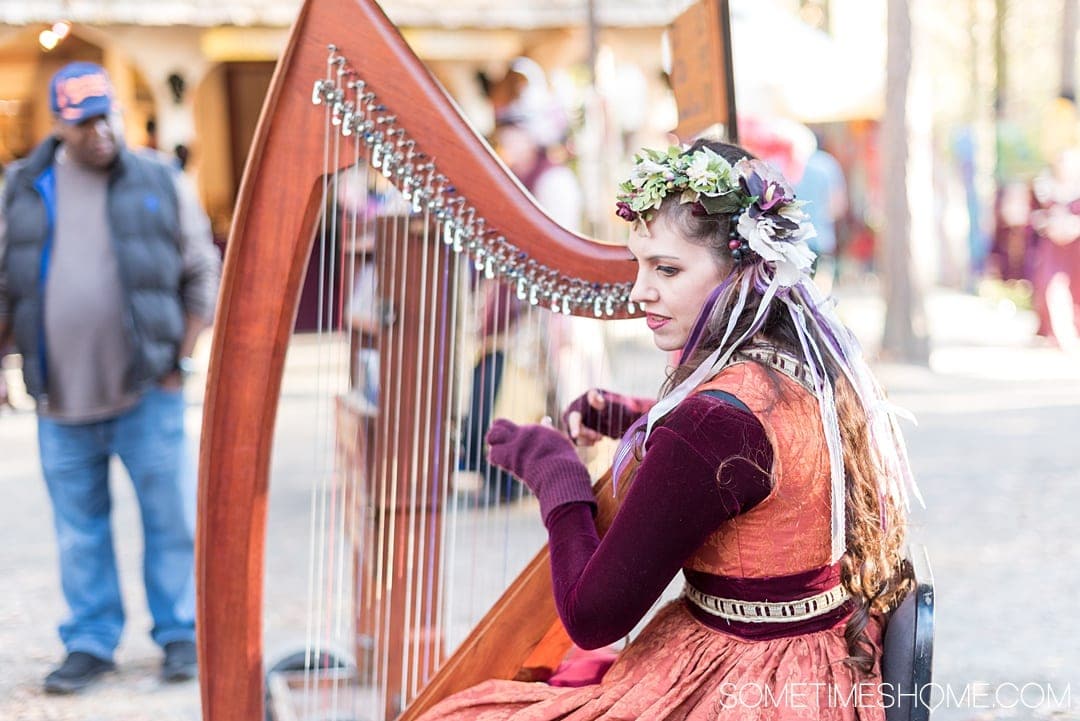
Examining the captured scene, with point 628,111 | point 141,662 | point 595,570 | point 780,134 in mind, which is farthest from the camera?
point 628,111

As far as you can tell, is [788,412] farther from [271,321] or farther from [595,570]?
[271,321]

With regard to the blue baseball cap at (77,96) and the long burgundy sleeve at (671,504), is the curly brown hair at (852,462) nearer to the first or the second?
the long burgundy sleeve at (671,504)

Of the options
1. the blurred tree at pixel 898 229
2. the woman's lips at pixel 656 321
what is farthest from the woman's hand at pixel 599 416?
the blurred tree at pixel 898 229

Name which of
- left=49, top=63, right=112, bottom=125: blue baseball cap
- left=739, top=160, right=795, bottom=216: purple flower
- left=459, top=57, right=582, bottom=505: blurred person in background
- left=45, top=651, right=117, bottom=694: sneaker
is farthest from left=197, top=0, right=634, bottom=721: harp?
left=459, top=57, right=582, bottom=505: blurred person in background

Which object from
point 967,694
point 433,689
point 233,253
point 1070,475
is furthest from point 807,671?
point 1070,475

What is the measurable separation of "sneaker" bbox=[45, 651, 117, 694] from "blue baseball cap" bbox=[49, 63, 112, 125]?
1.45 m

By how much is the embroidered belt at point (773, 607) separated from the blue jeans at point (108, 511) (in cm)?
220

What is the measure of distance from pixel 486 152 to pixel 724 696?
0.84 meters

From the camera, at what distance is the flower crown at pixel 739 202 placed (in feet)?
5.41

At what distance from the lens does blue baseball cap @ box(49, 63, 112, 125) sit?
10.7 feet

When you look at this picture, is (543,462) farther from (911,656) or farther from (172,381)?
(172,381)

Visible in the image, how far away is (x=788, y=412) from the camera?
1613mm

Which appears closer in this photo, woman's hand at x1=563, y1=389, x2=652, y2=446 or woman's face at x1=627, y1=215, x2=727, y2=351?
woman's face at x1=627, y1=215, x2=727, y2=351

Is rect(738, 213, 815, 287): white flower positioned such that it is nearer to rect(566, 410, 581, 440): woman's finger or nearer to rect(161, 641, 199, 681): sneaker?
rect(566, 410, 581, 440): woman's finger
